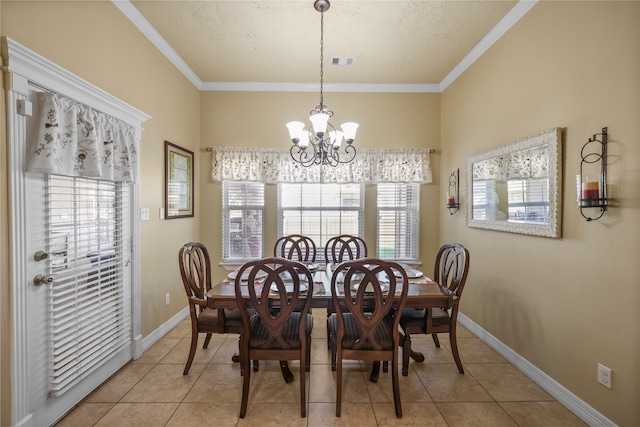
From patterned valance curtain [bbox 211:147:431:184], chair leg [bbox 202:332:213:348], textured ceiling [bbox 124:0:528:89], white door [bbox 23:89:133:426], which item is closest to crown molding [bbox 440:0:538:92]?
textured ceiling [bbox 124:0:528:89]

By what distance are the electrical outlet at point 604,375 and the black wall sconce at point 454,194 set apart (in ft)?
6.28

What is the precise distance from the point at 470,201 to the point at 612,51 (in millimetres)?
1636

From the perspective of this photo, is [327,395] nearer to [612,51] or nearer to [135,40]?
[612,51]

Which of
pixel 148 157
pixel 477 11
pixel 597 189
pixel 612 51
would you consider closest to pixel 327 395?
pixel 597 189

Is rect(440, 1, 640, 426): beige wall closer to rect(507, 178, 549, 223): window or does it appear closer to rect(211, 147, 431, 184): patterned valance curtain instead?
rect(507, 178, 549, 223): window

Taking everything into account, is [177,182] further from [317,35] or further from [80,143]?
[317,35]

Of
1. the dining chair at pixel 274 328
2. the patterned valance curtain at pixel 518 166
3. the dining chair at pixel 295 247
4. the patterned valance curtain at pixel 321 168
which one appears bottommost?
the dining chair at pixel 274 328

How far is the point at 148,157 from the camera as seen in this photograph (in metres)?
2.68

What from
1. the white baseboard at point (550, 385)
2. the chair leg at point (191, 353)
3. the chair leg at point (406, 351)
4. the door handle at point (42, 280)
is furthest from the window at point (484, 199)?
the door handle at point (42, 280)

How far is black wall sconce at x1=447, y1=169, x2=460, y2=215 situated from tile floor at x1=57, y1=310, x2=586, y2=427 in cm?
159

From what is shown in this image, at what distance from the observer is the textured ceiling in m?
2.35

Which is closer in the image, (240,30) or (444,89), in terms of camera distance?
(240,30)

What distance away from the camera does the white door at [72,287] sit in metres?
1.62

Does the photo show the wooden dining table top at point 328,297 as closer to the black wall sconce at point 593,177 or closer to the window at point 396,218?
the black wall sconce at point 593,177
